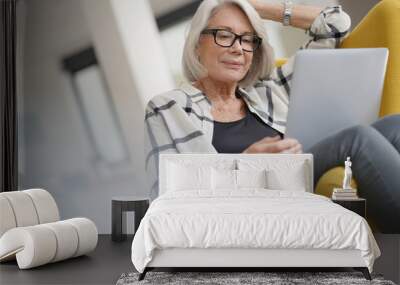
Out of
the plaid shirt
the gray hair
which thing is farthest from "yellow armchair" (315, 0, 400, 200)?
the gray hair

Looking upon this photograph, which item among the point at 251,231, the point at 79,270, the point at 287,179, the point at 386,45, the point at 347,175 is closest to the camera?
the point at 251,231

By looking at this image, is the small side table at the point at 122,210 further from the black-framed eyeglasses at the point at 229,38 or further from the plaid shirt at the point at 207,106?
the black-framed eyeglasses at the point at 229,38

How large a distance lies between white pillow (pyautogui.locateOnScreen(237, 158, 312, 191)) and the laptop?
28 centimetres

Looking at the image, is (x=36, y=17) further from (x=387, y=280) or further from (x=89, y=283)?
(x=387, y=280)

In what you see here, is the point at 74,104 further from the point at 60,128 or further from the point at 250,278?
the point at 250,278

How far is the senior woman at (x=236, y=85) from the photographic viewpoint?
549cm

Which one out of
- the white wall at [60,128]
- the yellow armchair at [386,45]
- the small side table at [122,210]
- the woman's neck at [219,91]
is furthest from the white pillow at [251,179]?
the white wall at [60,128]

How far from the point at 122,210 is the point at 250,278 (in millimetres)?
1767

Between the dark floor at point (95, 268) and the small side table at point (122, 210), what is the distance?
27cm

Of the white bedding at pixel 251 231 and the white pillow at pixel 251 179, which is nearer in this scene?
the white bedding at pixel 251 231

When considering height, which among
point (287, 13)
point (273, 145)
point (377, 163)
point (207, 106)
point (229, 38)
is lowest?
point (377, 163)

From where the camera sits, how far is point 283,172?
512 cm

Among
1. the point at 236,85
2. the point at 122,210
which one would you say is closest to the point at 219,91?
the point at 236,85

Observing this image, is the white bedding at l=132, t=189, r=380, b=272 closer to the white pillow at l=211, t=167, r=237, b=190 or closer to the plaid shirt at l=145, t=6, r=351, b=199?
the white pillow at l=211, t=167, r=237, b=190
